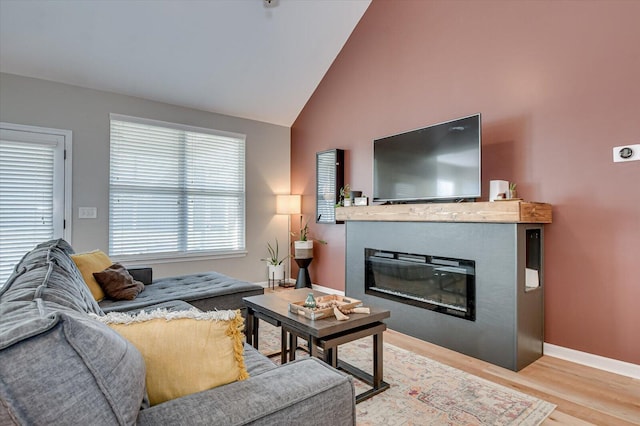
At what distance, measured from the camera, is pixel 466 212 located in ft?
8.98

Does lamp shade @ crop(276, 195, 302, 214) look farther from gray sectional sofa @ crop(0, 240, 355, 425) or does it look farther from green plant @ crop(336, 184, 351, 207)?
gray sectional sofa @ crop(0, 240, 355, 425)

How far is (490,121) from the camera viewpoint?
3088 millimetres

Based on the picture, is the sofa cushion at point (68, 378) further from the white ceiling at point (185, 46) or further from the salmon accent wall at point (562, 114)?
the white ceiling at point (185, 46)

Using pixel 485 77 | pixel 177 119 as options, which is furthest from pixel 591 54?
pixel 177 119

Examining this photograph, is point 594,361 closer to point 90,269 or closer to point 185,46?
point 90,269

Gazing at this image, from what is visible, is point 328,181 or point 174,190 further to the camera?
point 328,181

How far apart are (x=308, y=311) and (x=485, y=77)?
2.59 meters

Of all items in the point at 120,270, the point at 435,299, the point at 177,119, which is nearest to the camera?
the point at 120,270

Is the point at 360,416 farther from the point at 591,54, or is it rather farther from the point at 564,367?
the point at 591,54

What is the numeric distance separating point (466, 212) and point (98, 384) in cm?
259

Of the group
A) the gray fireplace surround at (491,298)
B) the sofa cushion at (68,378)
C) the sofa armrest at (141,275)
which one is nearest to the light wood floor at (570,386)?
the gray fireplace surround at (491,298)

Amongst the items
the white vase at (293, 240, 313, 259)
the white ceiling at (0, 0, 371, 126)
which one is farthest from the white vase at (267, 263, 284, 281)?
the white ceiling at (0, 0, 371, 126)

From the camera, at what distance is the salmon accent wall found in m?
2.38

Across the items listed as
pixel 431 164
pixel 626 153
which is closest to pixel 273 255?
pixel 431 164
